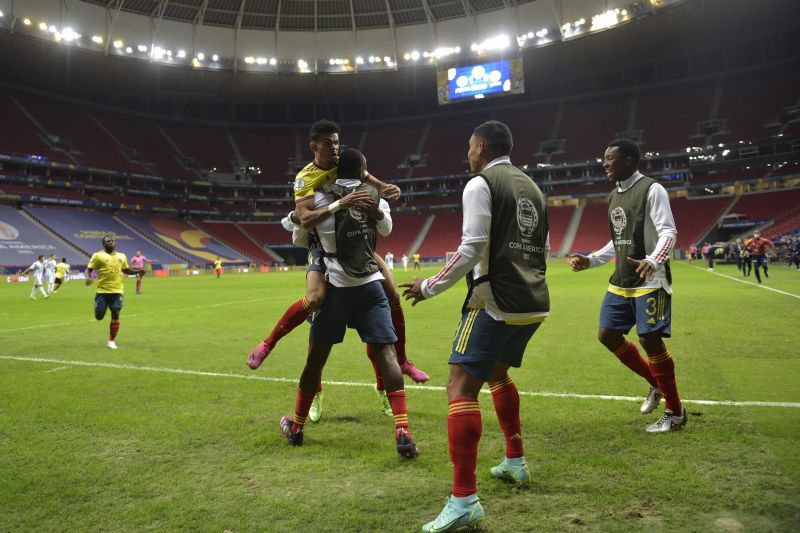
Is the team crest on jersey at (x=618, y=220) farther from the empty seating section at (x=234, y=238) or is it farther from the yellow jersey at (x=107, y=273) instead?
the empty seating section at (x=234, y=238)

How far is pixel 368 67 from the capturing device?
55688 millimetres

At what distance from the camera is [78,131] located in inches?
2395

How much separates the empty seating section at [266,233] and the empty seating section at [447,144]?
19469mm

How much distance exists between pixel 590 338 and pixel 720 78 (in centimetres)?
6667

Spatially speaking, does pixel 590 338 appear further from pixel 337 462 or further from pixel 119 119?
pixel 119 119

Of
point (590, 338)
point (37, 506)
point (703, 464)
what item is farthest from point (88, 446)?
point (590, 338)

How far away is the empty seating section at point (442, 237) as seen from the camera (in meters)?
61.8

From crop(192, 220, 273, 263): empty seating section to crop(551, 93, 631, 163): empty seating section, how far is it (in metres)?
37.5

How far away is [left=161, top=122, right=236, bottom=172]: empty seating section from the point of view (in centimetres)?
7006

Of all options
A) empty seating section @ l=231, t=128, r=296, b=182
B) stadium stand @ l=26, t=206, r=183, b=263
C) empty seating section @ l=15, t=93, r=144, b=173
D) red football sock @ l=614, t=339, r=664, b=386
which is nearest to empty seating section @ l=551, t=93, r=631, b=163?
empty seating section @ l=231, t=128, r=296, b=182

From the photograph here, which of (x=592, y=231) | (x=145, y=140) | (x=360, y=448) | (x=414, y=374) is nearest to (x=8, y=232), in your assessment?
(x=145, y=140)

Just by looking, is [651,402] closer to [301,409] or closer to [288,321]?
[301,409]

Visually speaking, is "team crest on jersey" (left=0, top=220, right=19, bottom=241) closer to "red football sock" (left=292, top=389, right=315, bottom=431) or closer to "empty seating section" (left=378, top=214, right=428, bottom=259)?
"empty seating section" (left=378, top=214, right=428, bottom=259)

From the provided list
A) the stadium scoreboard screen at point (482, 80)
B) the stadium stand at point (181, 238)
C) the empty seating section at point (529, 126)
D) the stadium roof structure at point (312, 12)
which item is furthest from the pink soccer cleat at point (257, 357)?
the empty seating section at point (529, 126)
